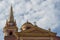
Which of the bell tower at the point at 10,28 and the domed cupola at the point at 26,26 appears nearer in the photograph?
the domed cupola at the point at 26,26

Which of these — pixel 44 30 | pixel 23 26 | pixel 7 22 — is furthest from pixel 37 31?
pixel 7 22

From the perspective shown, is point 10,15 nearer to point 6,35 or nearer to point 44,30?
point 6,35

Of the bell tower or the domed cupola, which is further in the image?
the bell tower

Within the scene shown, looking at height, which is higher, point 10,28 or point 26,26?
point 26,26

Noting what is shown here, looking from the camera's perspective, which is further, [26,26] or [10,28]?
[10,28]

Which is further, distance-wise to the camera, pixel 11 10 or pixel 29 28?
pixel 11 10

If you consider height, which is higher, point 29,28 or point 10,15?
point 10,15

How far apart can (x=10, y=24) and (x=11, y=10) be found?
3820mm

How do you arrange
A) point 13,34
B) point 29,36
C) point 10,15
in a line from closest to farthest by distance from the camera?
point 29,36
point 13,34
point 10,15

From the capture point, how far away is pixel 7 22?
49.6 m

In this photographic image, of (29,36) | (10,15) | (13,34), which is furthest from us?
(10,15)

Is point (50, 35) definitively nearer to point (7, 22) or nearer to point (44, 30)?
point (44, 30)

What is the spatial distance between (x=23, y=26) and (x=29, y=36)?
454cm

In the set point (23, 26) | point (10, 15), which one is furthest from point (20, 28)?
point (10, 15)
